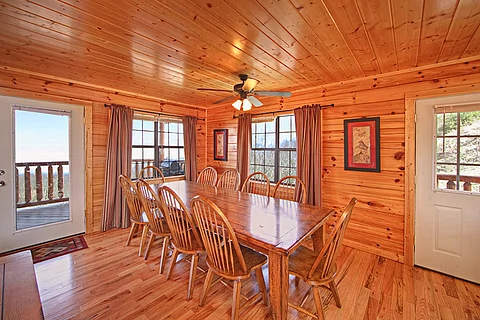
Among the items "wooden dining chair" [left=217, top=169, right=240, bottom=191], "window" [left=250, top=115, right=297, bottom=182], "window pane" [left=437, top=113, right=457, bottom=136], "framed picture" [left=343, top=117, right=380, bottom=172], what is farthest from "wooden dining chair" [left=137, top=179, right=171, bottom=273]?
"window pane" [left=437, top=113, right=457, bottom=136]

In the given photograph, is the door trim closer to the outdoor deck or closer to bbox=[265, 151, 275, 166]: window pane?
bbox=[265, 151, 275, 166]: window pane

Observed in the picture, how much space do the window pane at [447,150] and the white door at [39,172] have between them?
479 cm

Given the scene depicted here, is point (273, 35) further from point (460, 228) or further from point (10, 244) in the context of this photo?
point (10, 244)

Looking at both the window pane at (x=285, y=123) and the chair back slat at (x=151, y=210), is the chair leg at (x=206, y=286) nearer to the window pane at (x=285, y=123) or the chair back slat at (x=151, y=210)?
the chair back slat at (x=151, y=210)

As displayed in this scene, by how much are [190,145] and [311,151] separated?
8.56 ft

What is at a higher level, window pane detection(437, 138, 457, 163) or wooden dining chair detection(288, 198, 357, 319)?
window pane detection(437, 138, 457, 163)

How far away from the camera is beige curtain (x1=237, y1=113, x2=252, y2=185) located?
160 inches

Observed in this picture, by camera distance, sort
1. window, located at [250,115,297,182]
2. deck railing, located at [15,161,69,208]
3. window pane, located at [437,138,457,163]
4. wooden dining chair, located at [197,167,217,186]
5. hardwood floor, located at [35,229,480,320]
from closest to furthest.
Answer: hardwood floor, located at [35,229,480,320] → window pane, located at [437,138,457,163] → deck railing, located at [15,161,69,208] → window, located at [250,115,297,182] → wooden dining chair, located at [197,167,217,186]

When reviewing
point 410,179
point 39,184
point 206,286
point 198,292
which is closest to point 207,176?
point 198,292

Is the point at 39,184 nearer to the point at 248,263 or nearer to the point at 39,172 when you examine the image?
the point at 39,172

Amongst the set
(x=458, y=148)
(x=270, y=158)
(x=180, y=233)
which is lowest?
(x=180, y=233)

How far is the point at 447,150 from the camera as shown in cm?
237

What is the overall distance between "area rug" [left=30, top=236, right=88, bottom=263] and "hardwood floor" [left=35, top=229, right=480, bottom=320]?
19 cm

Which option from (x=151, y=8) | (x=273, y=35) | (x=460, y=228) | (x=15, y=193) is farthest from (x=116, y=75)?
(x=460, y=228)
